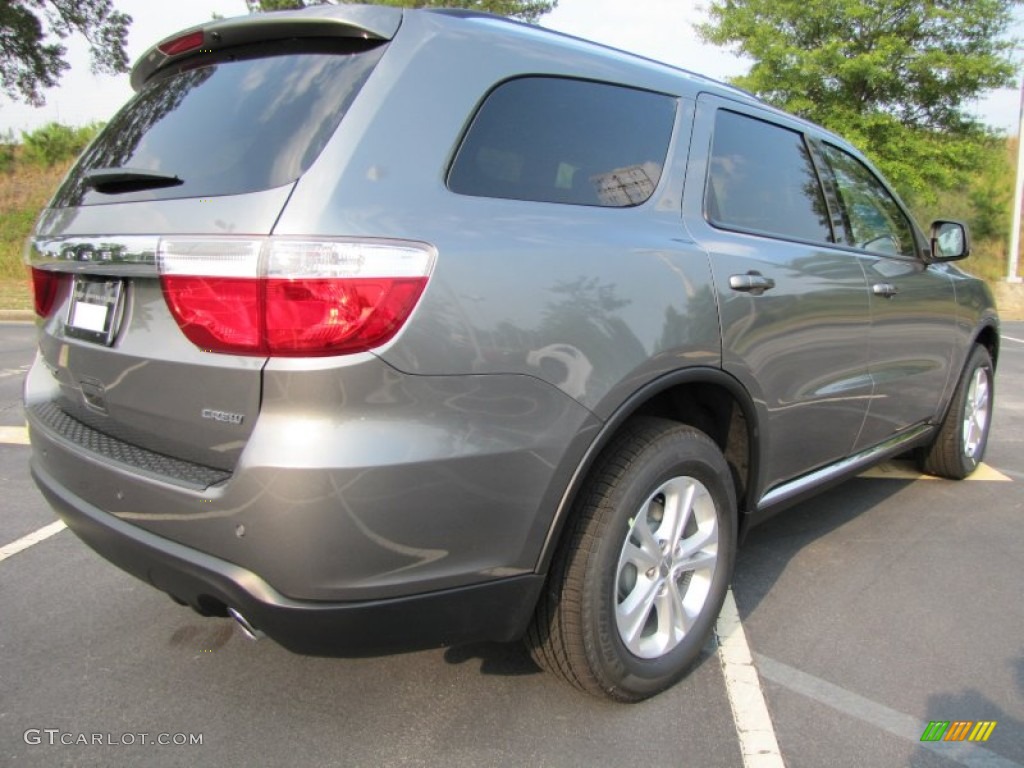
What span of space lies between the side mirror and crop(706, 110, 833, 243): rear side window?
3.55 ft

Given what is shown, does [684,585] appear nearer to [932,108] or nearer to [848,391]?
[848,391]

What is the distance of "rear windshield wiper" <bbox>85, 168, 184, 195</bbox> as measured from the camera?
77.0 inches

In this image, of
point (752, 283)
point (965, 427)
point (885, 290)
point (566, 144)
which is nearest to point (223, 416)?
point (566, 144)

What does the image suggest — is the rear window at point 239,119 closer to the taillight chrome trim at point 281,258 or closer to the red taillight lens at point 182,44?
the red taillight lens at point 182,44

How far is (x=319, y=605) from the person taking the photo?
1.69 metres

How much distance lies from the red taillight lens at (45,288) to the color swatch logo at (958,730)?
2.79 m

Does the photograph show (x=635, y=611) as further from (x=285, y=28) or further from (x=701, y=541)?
(x=285, y=28)

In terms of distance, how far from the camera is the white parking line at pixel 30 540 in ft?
11.0

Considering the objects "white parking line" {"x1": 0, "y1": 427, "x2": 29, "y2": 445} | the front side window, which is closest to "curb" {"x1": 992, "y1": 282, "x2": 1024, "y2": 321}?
the front side window

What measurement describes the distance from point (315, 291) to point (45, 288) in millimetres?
1247

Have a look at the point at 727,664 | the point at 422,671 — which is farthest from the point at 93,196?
the point at 727,664

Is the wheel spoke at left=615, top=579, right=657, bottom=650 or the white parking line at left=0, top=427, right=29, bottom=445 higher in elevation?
the wheel spoke at left=615, top=579, right=657, bottom=650

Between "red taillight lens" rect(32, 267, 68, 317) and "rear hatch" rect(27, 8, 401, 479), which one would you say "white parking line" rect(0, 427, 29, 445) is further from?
"rear hatch" rect(27, 8, 401, 479)

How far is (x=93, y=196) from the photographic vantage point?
7.03 ft
